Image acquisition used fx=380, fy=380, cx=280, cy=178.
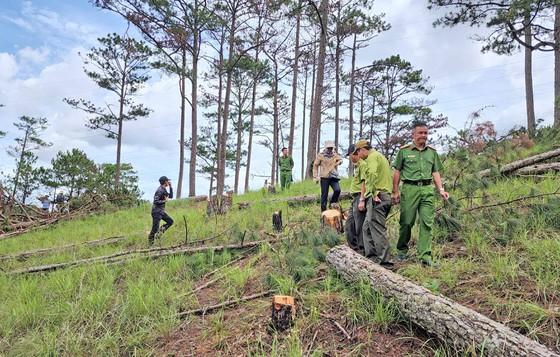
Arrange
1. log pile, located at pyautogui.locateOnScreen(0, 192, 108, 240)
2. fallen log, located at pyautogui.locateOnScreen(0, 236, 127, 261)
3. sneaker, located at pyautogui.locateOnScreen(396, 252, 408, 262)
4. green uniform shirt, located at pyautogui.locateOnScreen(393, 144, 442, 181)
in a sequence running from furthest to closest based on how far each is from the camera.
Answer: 1. log pile, located at pyautogui.locateOnScreen(0, 192, 108, 240)
2. fallen log, located at pyautogui.locateOnScreen(0, 236, 127, 261)
3. sneaker, located at pyautogui.locateOnScreen(396, 252, 408, 262)
4. green uniform shirt, located at pyautogui.locateOnScreen(393, 144, 442, 181)

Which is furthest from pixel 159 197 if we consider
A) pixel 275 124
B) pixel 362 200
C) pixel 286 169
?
pixel 275 124

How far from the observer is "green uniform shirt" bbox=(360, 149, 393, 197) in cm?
504

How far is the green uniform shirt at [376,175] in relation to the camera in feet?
16.5

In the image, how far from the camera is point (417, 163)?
4.88m

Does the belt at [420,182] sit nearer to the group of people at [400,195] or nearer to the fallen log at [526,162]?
the group of people at [400,195]

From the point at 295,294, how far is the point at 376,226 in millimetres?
1417

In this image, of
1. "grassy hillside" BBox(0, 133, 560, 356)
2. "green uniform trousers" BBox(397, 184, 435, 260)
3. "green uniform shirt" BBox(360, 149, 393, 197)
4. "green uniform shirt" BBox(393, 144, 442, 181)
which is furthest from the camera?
"green uniform shirt" BBox(360, 149, 393, 197)

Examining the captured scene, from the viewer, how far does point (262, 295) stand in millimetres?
4668

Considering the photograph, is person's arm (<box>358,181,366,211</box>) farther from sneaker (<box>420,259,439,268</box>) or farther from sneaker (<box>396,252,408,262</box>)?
sneaker (<box>420,259,439,268</box>)

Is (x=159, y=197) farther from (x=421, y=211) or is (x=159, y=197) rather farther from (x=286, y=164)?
(x=421, y=211)

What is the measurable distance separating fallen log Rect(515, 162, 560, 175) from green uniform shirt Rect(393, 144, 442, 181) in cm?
396

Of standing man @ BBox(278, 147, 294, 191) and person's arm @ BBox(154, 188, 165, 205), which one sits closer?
person's arm @ BBox(154, 188, 165, 205)

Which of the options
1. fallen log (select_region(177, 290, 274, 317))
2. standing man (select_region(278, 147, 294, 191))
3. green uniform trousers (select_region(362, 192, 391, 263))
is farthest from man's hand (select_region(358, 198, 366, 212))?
standing man (select_region(278, 147, 294, 191))

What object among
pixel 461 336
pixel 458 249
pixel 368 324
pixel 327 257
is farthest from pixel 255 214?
pixel 461 336
